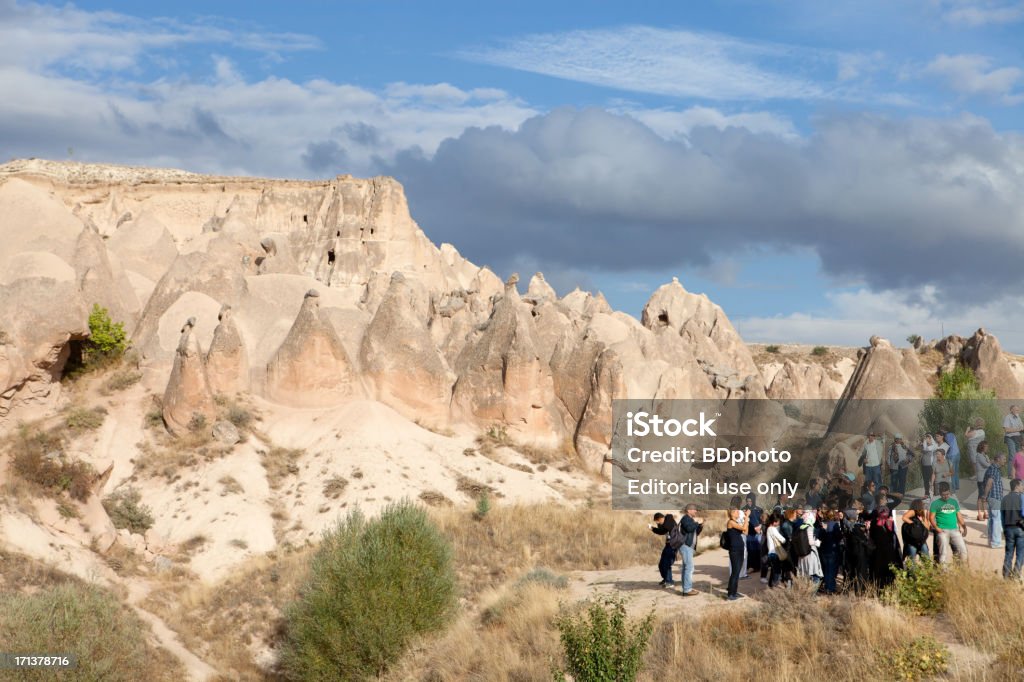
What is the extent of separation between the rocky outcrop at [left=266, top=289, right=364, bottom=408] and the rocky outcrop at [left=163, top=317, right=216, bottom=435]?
2.27m

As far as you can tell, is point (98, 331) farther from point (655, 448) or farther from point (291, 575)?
point (655, 448)

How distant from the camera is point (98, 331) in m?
28.0

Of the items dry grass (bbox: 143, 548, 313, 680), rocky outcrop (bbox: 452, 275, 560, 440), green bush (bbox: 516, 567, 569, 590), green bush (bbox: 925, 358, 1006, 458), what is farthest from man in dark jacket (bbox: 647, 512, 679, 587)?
rocky outcrop (bbox: 452, 275, 560, 440)

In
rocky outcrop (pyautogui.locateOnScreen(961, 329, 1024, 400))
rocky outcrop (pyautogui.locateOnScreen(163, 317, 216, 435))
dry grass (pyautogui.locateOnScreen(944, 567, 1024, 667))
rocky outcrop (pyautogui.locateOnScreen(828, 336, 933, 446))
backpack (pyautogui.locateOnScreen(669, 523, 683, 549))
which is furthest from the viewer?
rocky outcrop (pyautogui.locateOnScreen(961, 329, 1024, 400))

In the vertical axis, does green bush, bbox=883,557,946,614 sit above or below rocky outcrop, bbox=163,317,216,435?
below

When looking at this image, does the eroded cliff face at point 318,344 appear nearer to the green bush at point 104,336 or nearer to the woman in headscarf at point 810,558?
the green bush at point 104,336

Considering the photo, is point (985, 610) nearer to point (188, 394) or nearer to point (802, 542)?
point (802, 542)

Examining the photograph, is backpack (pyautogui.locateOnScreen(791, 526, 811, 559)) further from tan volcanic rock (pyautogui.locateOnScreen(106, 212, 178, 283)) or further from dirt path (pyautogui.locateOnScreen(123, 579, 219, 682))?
tan volcanic rock (pyautogui.locateOnScreen(106, 212, 178, 283))

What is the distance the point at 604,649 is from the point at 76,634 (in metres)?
7.51

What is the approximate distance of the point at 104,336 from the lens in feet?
91.7

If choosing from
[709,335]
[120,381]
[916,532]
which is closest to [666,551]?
[916,532]

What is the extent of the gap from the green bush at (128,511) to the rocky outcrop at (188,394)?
2599 mm

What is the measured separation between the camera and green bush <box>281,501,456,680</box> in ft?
53.4

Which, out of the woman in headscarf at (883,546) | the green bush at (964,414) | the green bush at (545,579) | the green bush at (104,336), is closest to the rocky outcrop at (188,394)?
the green bush at (104,336)
